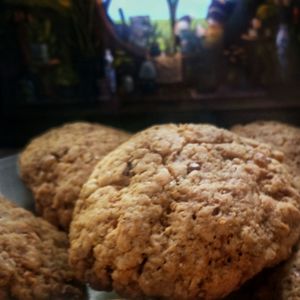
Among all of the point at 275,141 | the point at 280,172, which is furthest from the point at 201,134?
the point at 275,141

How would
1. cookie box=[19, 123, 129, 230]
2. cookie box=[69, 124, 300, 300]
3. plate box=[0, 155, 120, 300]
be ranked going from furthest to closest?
plate box=[0, 155, 120, 300]
cookie box=[19, 123, 129, 230]
cookie box=[69, 124, 300, 300]

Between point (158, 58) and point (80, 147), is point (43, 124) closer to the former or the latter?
point (80, 147)

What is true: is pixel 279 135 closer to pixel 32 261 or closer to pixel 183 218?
pixel 183 218

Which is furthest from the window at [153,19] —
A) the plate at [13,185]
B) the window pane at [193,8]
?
the plate at [13,185]

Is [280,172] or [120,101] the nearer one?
[280,172]

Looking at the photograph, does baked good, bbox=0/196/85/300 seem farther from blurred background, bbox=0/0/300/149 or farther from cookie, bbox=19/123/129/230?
blurred background, bbox=0/0/300/149

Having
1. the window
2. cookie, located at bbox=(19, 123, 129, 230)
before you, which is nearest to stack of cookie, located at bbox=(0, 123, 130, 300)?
cookie, located at bbox=(19, 123, 129, 230)
